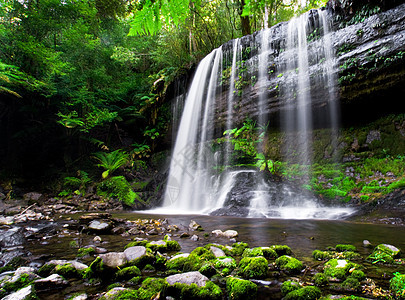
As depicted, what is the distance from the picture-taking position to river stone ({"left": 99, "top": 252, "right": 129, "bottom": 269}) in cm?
184

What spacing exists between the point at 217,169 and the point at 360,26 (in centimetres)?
721

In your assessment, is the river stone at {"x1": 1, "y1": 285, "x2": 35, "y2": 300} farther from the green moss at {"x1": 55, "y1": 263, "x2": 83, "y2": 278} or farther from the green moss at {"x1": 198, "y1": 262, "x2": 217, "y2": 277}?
the green moss at {"x1": 198, "y1": 262, "x2": 217, "y2": 277}

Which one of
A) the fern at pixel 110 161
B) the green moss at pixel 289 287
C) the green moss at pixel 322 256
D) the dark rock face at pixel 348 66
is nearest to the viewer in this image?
the green moss at pixel 289 287

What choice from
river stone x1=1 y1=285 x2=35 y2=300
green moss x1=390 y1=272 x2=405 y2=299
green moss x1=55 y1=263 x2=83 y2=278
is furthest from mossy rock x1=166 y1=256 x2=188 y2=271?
green moss x1=390 y1=272 x2=405 y2=299

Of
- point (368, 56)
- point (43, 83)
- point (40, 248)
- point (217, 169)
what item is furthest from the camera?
point (217, 169)

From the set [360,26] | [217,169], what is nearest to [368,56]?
[360,26]

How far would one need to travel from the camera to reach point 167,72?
1277cm

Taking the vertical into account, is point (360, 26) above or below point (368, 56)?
above

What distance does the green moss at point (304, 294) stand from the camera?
1.36m

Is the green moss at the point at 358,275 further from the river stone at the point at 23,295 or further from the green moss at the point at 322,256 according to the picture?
the river stone at the point at 23,295

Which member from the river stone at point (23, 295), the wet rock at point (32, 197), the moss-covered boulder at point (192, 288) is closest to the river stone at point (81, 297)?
the river stone at point (23, 295)

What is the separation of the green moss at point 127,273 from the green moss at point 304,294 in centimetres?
119

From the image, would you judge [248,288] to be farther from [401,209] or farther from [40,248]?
[401,209]

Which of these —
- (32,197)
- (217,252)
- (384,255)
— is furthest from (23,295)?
(32,197)
